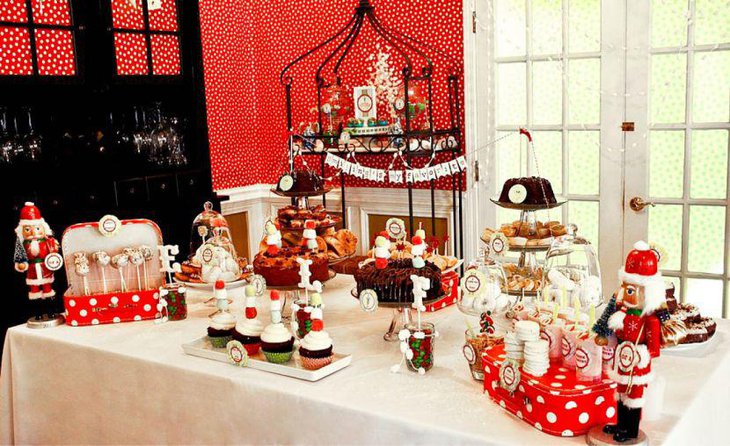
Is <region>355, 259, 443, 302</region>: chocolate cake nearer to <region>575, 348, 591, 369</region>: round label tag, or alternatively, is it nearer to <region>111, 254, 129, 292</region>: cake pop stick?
<region>575, 348, 591, 369</region>: round label tag

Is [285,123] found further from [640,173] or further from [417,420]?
[417,420]

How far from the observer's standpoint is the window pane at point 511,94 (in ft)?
14.3

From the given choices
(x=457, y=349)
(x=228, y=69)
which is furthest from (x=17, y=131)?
(x=457, y=349)

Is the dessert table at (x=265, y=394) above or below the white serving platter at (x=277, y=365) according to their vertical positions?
→ below

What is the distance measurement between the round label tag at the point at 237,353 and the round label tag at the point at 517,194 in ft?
3.64

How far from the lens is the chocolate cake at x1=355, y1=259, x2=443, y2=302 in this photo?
2184 mm

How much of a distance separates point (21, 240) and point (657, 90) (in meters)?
3.21

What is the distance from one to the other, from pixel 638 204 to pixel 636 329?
8.87 feet

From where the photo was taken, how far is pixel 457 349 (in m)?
2.26

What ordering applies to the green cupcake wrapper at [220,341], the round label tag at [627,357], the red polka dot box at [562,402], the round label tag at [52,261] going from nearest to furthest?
the round label tag at [627,357]
the red polka dot box at [562,402]
the green cupcake wrapper at [220,341]
the round label tag at [52,261]

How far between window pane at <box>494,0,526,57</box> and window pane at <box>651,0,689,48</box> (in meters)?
0.75

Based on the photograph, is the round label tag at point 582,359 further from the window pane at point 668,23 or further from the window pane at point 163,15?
the window pane at point 163,15

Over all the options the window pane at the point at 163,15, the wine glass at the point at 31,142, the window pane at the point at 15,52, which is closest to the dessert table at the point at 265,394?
the wine glass at the point at 31,142

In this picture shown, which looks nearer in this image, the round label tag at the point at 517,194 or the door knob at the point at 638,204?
the round label tag at the point at 517,194
